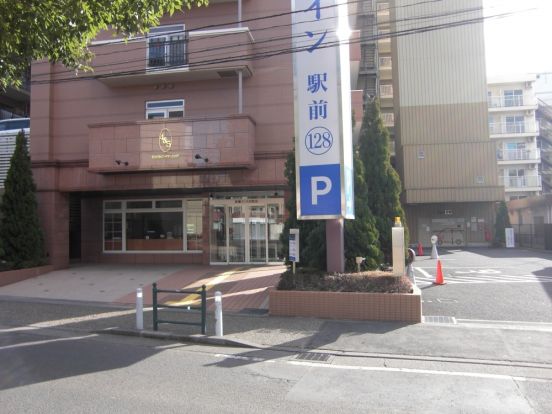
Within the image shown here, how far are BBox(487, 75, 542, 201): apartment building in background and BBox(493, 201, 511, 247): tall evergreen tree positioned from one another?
620 inches

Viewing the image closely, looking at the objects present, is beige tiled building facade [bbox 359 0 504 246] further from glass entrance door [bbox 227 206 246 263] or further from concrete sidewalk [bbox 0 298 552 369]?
concrete sidewalk [bbox 0 298 552 369]

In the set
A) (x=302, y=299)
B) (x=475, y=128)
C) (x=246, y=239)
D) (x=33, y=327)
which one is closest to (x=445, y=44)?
(x=475, y=128)

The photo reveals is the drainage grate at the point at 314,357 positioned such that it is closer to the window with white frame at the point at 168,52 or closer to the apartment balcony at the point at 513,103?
the window with white frame at the point at 168,52

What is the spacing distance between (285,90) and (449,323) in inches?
436

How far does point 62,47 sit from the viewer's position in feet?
27.2

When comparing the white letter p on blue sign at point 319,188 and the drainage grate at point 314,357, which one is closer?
the drainage grate at point 314,357

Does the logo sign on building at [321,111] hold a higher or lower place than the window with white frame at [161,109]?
lower

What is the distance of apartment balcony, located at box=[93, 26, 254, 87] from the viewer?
16703 millimetres

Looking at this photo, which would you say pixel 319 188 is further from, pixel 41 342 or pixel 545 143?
pixel 545 143

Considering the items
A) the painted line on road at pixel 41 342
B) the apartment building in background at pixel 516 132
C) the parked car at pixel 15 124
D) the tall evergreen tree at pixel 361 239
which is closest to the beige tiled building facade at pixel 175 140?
the parked car at pixel 15 124

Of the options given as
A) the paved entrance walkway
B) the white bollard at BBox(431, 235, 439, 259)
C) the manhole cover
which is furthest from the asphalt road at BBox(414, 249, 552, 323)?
the paved entrance walkway

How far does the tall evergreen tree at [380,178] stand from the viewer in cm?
1288

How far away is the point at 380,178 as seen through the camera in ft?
42.7

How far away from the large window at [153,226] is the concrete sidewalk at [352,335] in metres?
9.07
